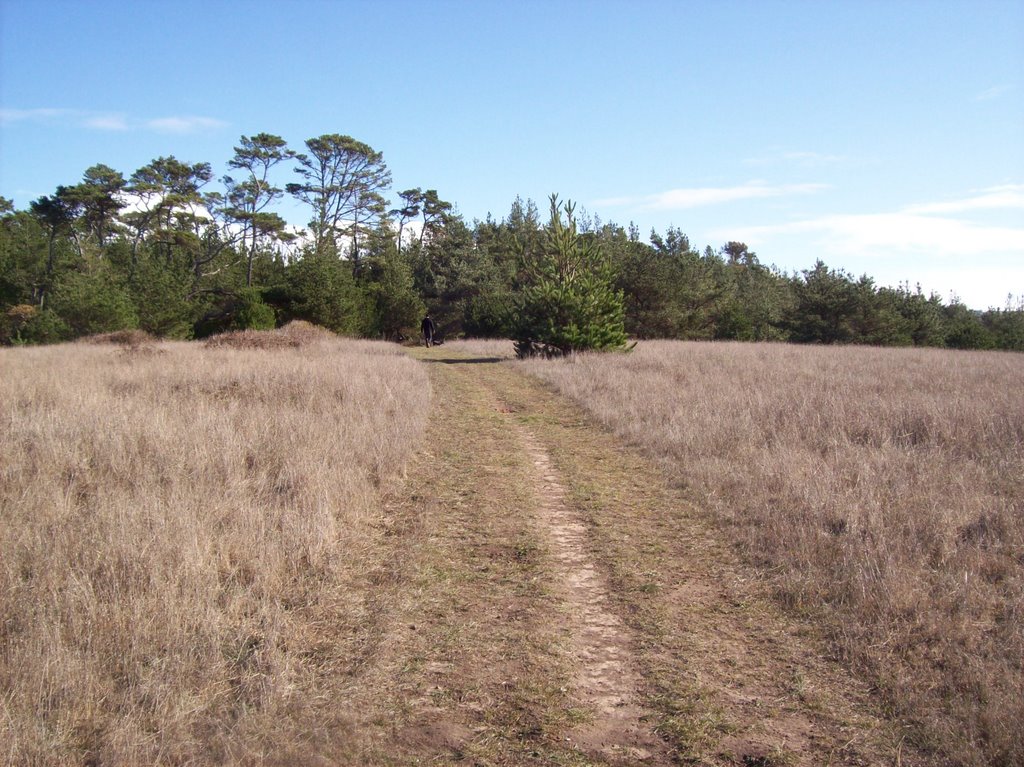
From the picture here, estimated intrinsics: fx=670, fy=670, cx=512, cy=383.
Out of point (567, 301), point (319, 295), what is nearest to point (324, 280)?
point (319, 295)

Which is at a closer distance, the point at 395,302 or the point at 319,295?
the point at 319,295

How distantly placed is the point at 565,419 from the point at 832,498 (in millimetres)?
5844

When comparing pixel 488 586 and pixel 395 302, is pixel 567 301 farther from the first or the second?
pixel 395 302

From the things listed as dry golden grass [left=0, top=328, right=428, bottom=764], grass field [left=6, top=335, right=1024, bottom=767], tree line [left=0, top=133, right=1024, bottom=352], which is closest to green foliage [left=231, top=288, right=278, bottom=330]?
tree line [left=0, top=133, right=1024, bottom=352]

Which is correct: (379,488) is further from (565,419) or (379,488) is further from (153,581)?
(565,419)

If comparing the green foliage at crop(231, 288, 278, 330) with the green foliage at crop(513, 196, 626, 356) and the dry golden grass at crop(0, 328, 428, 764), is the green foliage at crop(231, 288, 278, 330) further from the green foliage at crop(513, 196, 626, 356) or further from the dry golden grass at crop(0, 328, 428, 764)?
the dry golden grass at crop(0, 328, 428, 764)

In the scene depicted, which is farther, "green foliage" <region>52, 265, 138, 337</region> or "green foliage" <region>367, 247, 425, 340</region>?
"green foliage" <region>367, 247, 425, 340</region>

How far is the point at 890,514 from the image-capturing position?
595cm

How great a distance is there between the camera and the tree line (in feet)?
128

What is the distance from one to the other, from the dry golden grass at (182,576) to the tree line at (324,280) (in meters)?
18.9

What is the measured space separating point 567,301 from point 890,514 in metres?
16.9

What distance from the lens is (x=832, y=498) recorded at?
632cm

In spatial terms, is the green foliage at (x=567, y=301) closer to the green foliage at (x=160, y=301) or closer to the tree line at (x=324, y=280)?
the tree line at (x=324, y=280)

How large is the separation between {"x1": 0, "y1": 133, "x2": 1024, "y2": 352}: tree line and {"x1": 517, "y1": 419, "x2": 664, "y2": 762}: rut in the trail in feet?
69.3
